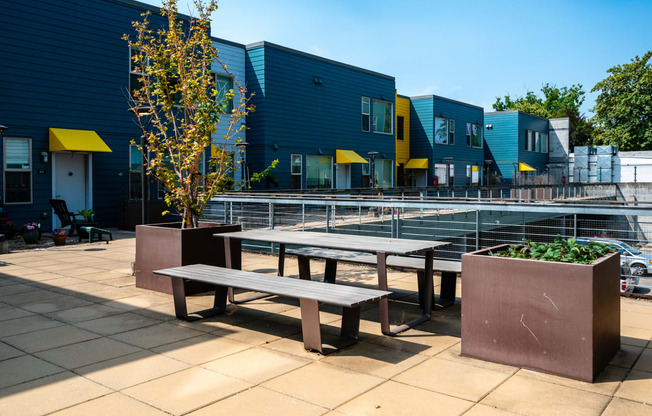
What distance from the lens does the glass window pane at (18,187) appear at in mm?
13281

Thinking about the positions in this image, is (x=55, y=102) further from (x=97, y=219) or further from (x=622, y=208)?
(x=622, y=208)

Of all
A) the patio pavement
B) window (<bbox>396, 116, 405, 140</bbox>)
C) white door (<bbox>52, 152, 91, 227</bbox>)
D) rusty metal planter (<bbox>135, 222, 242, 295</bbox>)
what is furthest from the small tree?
window (<bbox>396, 116, 405, 140</bbox>)

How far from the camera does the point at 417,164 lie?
29.2m

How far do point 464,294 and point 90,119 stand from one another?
44.3 feet

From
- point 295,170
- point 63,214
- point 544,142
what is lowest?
point 63,214

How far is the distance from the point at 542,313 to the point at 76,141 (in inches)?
522

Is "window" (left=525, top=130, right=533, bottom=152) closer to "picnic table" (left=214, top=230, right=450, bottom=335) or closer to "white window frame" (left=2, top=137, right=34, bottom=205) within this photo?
Result: "white window frame" (left=2, top=137, right=34, bottom=205)

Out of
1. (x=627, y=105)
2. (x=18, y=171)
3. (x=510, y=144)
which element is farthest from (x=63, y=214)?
(x=627, y=105)

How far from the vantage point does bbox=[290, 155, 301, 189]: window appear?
21125mm

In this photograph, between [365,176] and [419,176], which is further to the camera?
[419,176]

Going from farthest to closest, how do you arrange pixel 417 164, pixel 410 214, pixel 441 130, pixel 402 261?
pixel 441 130 < pixel 417 164 < pixel 410 214 < pixel 402 261

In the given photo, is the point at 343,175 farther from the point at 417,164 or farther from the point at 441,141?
the point at 441,141

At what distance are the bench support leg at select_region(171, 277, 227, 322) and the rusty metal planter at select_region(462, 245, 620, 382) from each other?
252 centimetres

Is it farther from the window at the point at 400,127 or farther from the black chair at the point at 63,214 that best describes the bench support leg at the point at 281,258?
the window at the point at 400,127
